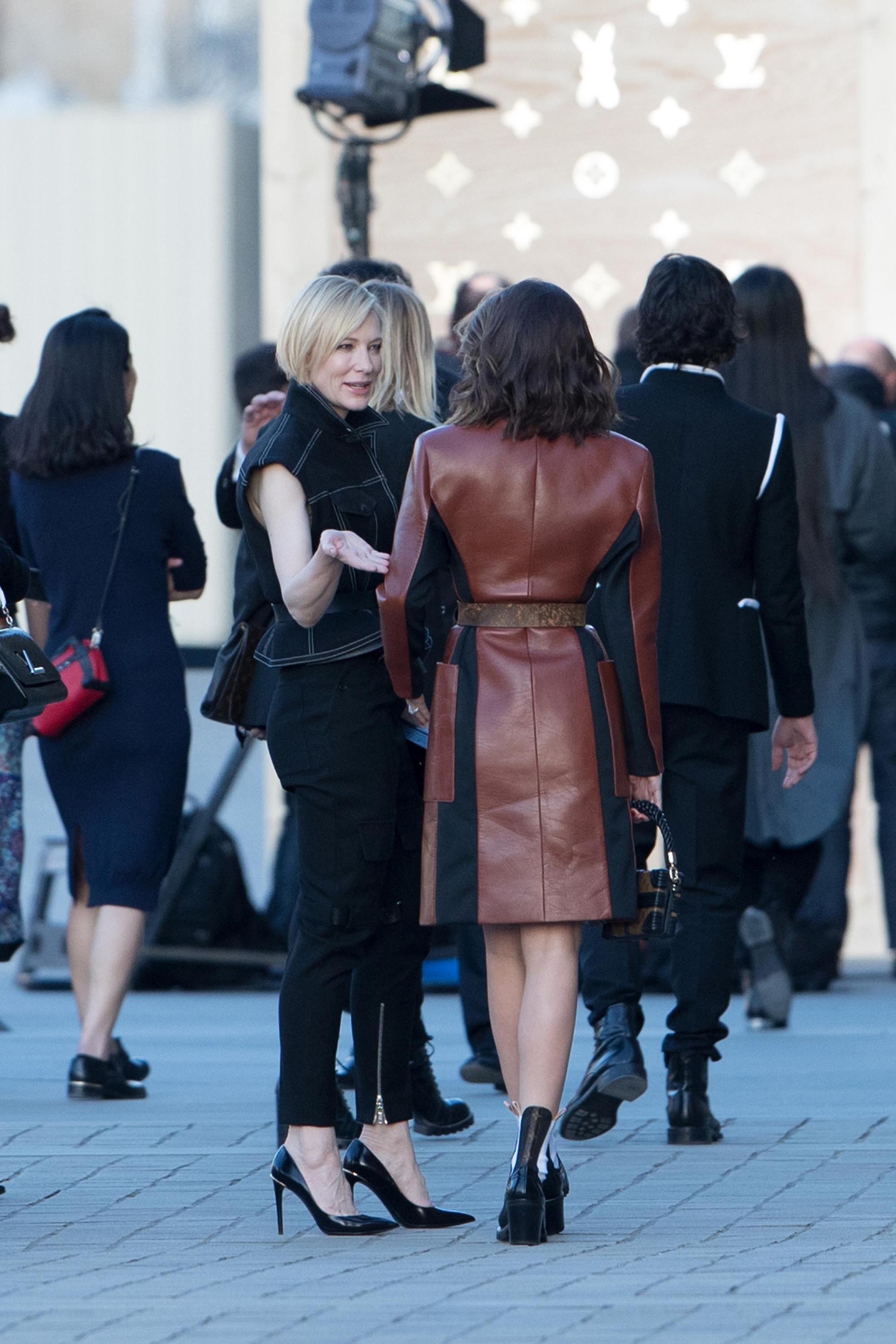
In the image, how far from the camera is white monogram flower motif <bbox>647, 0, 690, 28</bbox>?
426 inches

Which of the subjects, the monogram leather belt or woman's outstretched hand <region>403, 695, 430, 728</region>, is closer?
the monogram leather belt

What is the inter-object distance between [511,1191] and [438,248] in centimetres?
684

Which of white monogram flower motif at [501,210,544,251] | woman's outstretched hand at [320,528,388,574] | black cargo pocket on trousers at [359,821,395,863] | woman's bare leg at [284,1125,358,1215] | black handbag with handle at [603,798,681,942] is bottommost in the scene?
woman's bare leg at [284,1125,358,1215]

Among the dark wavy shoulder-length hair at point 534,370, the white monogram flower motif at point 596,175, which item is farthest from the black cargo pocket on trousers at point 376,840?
the white monogram flower motif at point 596,175

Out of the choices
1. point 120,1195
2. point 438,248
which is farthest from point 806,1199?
point 438,248

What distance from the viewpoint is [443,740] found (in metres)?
4.81

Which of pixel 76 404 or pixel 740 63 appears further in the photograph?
pixel 740 63

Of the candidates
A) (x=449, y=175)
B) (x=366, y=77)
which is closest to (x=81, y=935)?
(x=366, y=77)

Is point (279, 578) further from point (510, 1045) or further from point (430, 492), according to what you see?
point (510, 1045)

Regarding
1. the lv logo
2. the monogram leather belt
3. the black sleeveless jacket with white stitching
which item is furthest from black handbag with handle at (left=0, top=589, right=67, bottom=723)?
the monogram leather belt

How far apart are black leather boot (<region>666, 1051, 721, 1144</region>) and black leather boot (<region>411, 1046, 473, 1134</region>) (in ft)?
1.60

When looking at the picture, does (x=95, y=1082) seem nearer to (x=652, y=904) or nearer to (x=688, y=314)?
(x=652, y=904)

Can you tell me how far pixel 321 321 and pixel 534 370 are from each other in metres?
0.47

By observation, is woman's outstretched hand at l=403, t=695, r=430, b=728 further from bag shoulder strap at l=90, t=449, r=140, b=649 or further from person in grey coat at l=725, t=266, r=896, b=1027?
person in grey coat at l=725, t=266, r=896, b=1027
